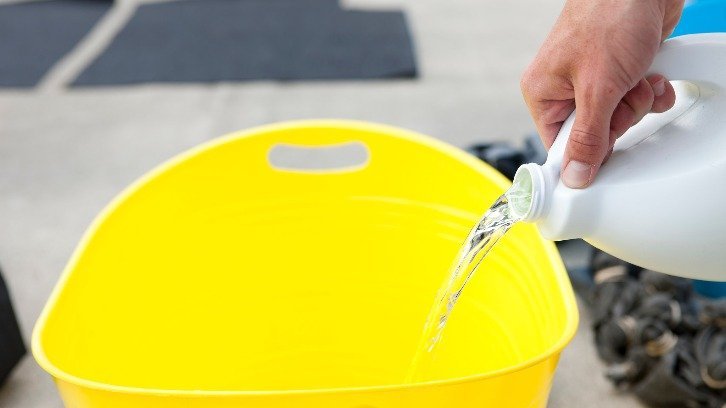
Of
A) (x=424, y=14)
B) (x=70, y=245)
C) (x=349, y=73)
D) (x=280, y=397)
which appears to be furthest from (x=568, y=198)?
(x=424, y=14)

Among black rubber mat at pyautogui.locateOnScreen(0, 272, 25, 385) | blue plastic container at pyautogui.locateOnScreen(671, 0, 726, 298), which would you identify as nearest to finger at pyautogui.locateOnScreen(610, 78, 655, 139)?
blue plastic container at pyautogui.locateOnScreen(671, 0, 726, 298)

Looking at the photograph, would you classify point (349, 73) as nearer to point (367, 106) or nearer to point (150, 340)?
point (367, 106)

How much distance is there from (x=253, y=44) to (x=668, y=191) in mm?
1574

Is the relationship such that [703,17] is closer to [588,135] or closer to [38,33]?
[588,135]

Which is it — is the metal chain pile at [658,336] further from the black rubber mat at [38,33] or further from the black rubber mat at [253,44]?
the black rubber mat at [38,33]

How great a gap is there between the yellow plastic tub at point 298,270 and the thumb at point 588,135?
0.60ft

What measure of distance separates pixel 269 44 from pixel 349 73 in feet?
0.89

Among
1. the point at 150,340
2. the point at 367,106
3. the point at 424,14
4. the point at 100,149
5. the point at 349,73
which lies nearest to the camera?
the point at 150,340

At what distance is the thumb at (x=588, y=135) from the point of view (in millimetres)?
542

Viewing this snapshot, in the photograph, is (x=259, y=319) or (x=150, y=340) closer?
(x=150, y=340)

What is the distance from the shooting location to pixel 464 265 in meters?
0.73

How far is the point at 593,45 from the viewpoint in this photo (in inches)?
21.4

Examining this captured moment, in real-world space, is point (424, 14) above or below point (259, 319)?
below

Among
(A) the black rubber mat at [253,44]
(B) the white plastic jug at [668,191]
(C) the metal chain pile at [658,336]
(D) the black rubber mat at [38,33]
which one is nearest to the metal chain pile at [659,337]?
(C) the metal chain pile at [658,336]
